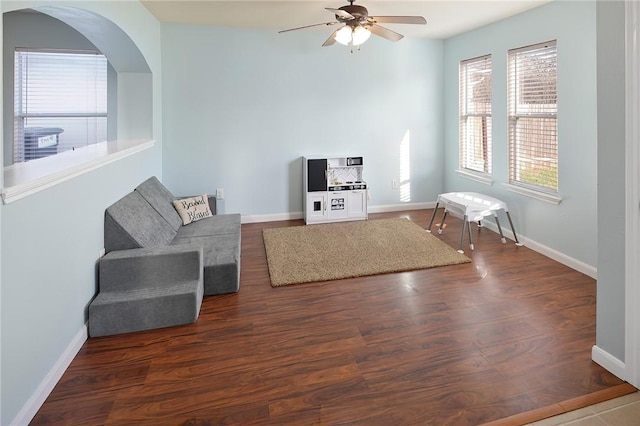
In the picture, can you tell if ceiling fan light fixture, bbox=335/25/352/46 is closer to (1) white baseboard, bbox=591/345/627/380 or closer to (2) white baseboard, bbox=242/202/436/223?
(2) white baseboard, bbox=242/202/436/223

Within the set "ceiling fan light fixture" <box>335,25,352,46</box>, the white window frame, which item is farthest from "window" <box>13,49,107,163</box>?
the white window frame

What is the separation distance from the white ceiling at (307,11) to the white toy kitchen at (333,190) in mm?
1691

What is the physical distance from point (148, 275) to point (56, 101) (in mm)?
3437

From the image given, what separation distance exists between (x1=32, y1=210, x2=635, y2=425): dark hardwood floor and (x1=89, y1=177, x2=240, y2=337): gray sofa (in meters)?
0.11

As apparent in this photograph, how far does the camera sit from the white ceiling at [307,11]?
3.80 metres

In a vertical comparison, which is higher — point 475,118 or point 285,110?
point 285,110

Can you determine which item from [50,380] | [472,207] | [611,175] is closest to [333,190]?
[472,207]

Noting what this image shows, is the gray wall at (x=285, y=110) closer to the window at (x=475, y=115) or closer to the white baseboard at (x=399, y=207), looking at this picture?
the white baseboard at (x=399, y=207)

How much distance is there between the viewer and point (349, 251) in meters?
4.00

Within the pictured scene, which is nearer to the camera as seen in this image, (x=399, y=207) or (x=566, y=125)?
(x=566, y=125)

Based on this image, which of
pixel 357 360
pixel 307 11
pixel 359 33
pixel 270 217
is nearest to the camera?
pixel 357 360

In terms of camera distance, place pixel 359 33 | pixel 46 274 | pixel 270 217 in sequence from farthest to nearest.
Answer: pixel 270 217 < pixel 359 33 < pixel 46 274

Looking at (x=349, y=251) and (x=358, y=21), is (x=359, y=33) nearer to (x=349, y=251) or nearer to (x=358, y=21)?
(x=358, y=21)

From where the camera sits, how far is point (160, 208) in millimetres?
3645
